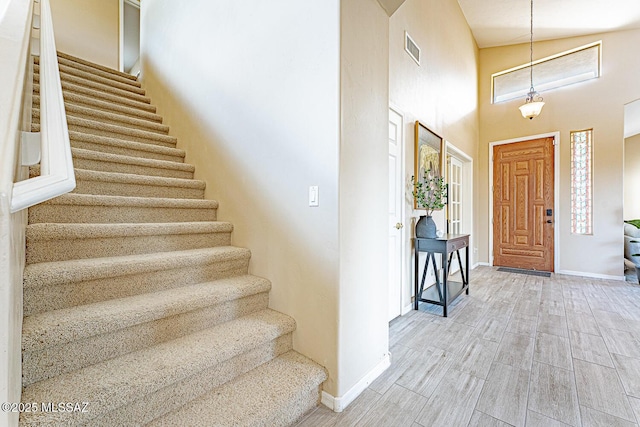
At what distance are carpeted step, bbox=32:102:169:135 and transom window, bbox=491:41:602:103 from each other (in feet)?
19.6

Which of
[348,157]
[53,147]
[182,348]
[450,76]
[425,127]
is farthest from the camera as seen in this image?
[450,76]

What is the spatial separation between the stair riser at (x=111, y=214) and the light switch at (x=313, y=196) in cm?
111

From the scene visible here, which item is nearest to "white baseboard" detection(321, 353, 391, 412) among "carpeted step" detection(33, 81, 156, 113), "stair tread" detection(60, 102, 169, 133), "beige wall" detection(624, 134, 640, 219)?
"stair tread" detection(60, 102, 169, 133)

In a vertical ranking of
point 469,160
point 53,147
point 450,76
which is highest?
point 450,76

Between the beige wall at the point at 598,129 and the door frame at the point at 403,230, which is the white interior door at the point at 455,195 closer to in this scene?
the beige wall at the point at 598,129

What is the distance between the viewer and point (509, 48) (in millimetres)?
5359

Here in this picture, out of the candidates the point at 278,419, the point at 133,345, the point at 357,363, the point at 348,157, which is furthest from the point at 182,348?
the point at 348,157

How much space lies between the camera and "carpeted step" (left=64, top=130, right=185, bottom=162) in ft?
7.16

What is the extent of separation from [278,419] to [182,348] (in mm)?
569

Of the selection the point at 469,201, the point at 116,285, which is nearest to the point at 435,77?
the point at 469,201

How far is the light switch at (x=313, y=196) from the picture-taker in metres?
1.58

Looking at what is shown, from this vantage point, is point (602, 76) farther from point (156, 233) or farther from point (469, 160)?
point (156, 233)

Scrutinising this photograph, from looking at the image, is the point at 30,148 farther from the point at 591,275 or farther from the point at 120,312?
the point at 591,275

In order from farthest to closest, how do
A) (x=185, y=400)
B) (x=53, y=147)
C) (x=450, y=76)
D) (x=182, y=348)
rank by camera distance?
(x=450, y=76)
(x=182, y=348)
(x=185, y=400)
(x=53, y=147)
